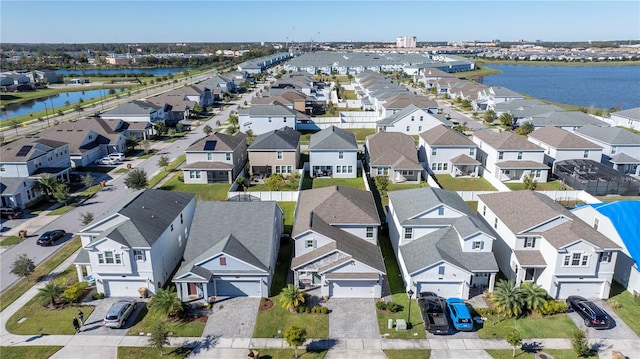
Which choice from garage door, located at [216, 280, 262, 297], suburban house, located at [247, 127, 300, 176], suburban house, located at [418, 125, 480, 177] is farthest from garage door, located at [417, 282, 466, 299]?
suburban house, located at [247, 127, 300, 176]

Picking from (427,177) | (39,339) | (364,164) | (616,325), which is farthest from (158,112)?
(616,325)

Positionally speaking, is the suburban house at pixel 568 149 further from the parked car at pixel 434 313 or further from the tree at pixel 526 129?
the parked car at pixel 434 313

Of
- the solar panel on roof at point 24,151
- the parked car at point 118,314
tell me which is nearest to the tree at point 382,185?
the parked car at point 118,314

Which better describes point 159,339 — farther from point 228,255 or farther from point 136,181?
point 136,181

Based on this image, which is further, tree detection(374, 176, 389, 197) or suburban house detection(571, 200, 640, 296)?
tree detection(374, 176, 389, 197)

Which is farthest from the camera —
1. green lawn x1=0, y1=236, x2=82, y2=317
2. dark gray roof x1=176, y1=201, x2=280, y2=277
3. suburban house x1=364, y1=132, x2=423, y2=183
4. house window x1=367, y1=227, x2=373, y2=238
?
suburban house x1=364, y1=132, x2=423, y2=183

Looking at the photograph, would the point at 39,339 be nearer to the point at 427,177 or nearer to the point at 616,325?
the point at 616,325

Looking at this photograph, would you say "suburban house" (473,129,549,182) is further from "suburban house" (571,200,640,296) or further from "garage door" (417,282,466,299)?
"garage door" (417,282,466,299)
